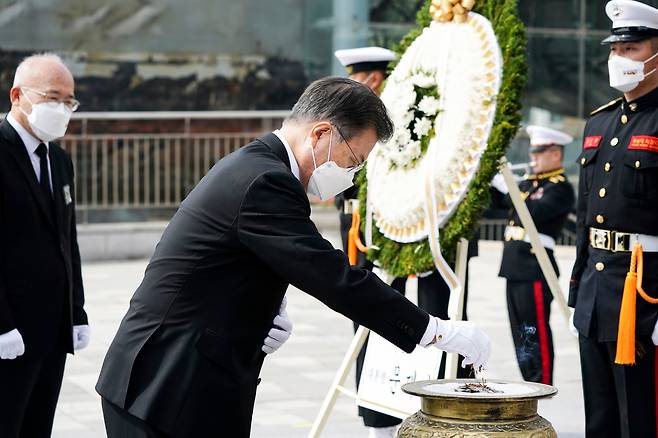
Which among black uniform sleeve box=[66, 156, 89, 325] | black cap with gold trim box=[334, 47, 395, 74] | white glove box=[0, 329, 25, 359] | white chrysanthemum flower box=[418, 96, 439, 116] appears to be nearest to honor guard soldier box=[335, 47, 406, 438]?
black cap with gold trim box=[334, 47, 395, 74]

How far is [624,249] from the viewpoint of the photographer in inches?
184

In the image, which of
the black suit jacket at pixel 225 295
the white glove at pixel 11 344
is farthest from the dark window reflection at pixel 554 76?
the black suit jacket at pixel 225 295

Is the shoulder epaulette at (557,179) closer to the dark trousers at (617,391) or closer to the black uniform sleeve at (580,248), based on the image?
the black uniform sleeve at (580,248)

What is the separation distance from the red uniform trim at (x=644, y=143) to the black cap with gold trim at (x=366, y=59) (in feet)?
5.13

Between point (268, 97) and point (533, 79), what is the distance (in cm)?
337

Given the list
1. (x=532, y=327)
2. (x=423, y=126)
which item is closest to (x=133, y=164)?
(x=532, y=327)

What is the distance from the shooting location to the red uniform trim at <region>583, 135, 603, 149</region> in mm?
4898

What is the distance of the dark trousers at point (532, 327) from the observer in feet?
22.2

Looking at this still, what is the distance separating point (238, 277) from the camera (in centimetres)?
312

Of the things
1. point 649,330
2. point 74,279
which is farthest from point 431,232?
point 74,279

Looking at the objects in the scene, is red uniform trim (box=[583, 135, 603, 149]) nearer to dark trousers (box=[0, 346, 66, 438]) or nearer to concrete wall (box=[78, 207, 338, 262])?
dark trousers (box=[0, 346, 66, 438])

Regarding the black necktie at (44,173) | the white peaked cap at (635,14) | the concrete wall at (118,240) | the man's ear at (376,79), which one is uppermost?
the white peaked cap at (635,14)

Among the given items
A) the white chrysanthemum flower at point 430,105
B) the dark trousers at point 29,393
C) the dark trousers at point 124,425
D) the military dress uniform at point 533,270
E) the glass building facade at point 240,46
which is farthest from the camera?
the glass building facade at point 240,46

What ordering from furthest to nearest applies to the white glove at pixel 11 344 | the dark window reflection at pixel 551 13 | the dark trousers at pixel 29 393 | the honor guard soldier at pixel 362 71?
the dark window reflection at pixel 551 13, the honor guard soldier at pixel 362 71, the dark trousers at pixel 29 393, the white glove at pixel 11 344
